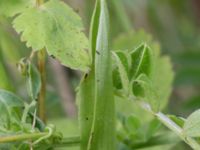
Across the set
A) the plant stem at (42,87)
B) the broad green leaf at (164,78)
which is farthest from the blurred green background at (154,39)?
the plant stem at (42,87)

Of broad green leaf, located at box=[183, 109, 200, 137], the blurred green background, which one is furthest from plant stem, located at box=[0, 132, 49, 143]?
the blurred green background

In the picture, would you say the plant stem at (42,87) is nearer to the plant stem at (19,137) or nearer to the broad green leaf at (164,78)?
the plant stem at (19,137)

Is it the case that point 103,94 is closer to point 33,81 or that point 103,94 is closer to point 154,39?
point 33,81

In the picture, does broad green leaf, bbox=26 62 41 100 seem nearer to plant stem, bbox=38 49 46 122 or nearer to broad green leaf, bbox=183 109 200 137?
plant stem, bbox=38 49 46 122

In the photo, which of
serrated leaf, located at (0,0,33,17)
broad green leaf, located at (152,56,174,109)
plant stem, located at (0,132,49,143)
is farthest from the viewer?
broad green leaf, located at (152,56,174,109)

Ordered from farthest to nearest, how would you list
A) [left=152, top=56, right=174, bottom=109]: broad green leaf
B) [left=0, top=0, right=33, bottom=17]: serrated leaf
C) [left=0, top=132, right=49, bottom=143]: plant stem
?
[left=152, top=56, right=174, bottom=109]: broad green leaf, [left=0, top=0, right=33, bottom=17]: serrated leaf, [left=0, top=132, right=49, bottom=143]: plant stem

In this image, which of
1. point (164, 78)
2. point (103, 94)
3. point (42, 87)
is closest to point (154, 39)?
point (164, 78)

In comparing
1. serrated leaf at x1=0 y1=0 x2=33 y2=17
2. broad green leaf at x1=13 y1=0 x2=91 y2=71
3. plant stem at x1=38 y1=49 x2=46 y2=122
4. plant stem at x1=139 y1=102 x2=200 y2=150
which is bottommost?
plant stem at x1=139 y1=102 x2=200 y2=150
